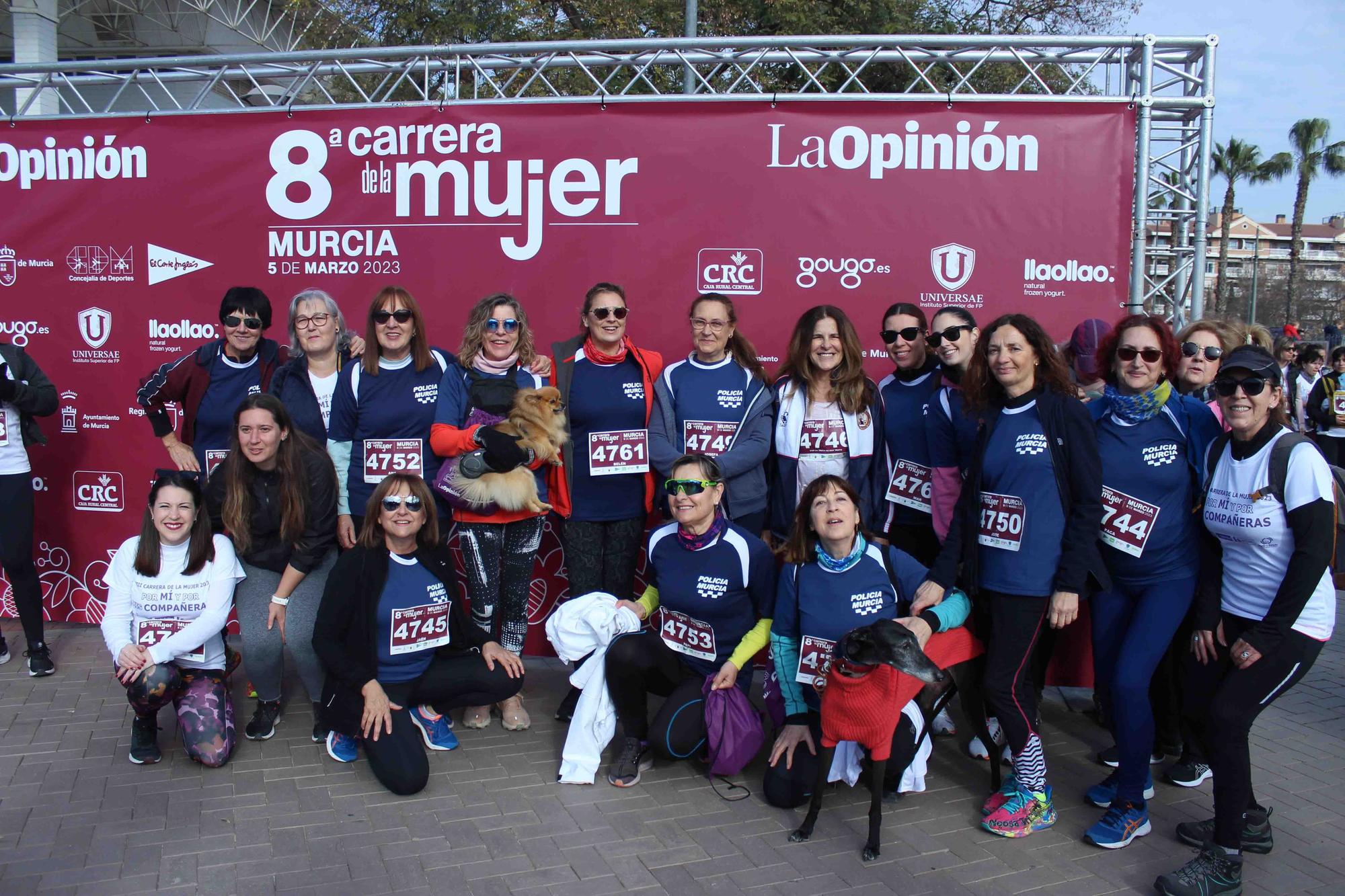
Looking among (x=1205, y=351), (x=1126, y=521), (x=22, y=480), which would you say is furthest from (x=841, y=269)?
(x=22, y=480)

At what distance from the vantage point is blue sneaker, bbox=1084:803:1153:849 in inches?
138

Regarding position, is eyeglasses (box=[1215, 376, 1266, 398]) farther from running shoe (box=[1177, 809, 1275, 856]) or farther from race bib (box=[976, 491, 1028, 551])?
running shoe (box=[1177, 809, 1275, 856])

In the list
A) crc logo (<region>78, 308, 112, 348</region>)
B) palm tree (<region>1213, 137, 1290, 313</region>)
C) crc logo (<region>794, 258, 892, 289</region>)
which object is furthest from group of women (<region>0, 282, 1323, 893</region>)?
palm tree (<region>1213, 137, 1290, 313</region>)

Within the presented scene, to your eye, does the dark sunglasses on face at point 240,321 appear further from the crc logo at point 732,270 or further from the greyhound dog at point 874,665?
the greyhound dog at point 874,665

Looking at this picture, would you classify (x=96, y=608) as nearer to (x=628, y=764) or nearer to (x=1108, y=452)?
(x=628, y=764)

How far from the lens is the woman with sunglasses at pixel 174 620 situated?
4.07 m

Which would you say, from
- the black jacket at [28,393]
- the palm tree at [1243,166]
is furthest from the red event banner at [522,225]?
the palm tree at [1243,166]

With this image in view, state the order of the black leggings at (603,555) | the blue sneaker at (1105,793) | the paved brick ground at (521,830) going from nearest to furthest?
the paved brick ground at (521,830) → the blue sneaker at (1105,793) → the black leggings at (603,555)

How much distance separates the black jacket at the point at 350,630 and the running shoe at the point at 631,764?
3.59 feet

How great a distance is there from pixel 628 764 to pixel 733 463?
4.54 ft

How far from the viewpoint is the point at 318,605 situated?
14.5 ft

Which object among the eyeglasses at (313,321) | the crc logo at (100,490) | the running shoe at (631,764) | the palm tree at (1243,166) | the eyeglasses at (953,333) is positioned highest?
the palm tree at (1243,166)

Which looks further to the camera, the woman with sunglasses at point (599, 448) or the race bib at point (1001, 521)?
the woman with sunglasses at point (599, 448)

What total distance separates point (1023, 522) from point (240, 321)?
12.4 feet
